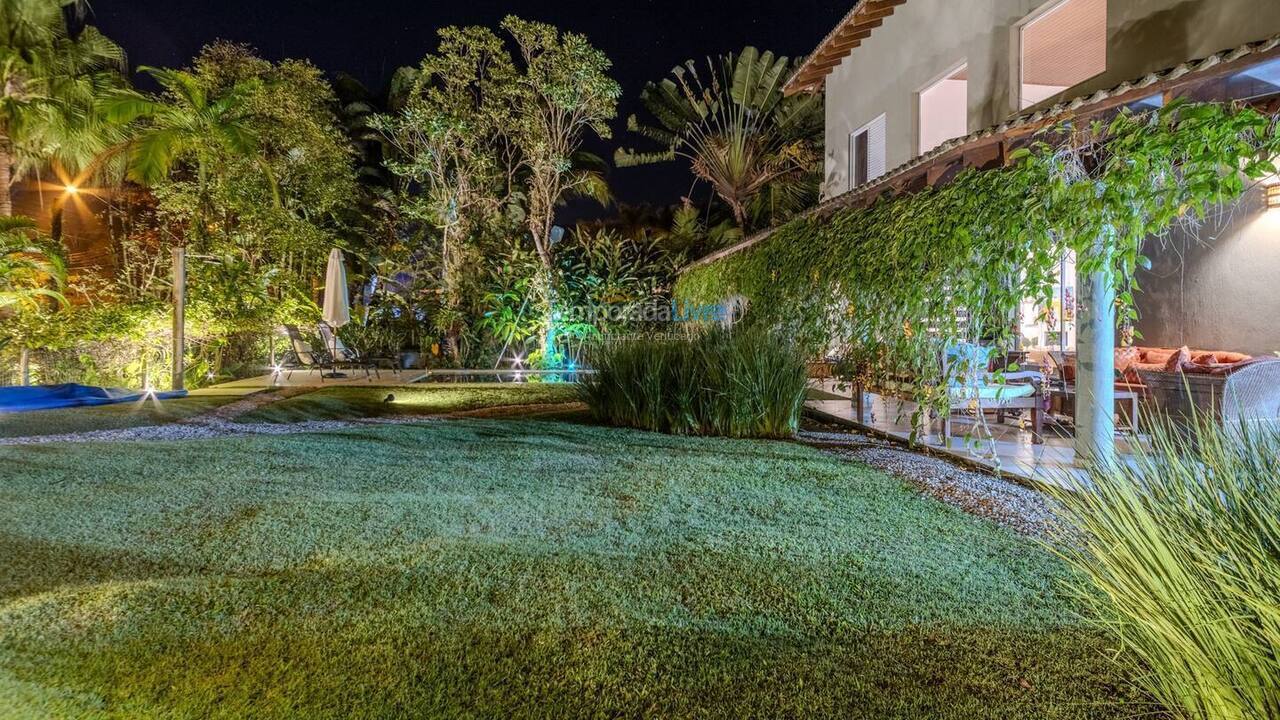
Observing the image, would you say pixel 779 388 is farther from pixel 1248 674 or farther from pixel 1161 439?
pixel 1248 674

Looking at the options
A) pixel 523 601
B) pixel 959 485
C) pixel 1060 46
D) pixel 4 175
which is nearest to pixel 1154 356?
pixel 1060 46

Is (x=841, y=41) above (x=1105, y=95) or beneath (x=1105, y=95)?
above

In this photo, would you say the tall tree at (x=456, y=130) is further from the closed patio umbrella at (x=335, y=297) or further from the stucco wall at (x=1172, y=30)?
the stucco wall at (x=1172, y=30)

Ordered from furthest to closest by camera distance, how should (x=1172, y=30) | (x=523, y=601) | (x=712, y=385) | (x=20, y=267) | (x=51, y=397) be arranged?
(x=20, y=267), (x=51, y=397), (x=712, y=385), (x=1172, y=30), (x=523, y=601)

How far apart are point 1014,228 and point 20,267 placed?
45.5 feet

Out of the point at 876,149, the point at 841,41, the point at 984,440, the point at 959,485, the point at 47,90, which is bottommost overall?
the point at 959,485

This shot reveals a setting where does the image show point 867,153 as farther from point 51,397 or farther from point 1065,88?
point 51,397

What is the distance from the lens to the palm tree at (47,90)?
12320 mm

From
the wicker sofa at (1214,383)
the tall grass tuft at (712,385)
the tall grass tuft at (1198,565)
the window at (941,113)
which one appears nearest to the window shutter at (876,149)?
the window at (941,113)

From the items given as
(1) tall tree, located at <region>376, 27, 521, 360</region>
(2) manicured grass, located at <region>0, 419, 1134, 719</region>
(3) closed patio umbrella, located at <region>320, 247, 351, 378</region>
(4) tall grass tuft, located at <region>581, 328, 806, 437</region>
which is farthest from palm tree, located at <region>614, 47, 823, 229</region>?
(2) manicured grass, located at <region>0, 419, 1134, 719</region>

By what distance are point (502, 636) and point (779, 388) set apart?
489 cm

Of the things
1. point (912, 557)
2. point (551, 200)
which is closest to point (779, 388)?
point (912, 557)

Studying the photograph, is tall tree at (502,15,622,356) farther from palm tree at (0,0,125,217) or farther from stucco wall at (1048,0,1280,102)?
stucco wall at (1048,0,1280,102)

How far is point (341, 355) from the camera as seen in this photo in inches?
559
